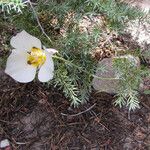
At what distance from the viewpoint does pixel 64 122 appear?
213cm

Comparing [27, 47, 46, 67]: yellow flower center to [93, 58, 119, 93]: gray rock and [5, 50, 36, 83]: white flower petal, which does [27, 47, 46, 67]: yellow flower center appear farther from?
[93, 58, 119, 93]: gray rock

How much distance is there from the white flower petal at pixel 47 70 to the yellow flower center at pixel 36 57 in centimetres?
2

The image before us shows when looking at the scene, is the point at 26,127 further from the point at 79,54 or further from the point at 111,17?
the point at 111,17

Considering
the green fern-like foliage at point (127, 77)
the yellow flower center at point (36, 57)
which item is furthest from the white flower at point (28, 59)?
the green fern-like foliage at point (127, 77)

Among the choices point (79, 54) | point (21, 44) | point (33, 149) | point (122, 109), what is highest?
point (21, 44)

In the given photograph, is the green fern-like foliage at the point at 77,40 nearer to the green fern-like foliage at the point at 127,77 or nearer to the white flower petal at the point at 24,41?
the green fern-like foliage at the point at 127,77

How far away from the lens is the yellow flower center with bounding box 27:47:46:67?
5.85ft

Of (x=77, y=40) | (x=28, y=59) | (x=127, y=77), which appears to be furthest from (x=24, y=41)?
(x=127, y=77)

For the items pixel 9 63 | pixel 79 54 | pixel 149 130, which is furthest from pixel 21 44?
pixel 149 130

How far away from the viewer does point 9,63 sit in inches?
71.8

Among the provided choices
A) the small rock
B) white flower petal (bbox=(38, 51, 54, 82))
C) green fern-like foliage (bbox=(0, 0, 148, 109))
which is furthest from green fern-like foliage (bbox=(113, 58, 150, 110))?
white flower petal (bbox=(38, 51, 54, 82))

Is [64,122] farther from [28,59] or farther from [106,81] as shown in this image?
[28,59]

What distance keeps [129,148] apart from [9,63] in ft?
2.48

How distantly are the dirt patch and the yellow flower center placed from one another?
42 cm
